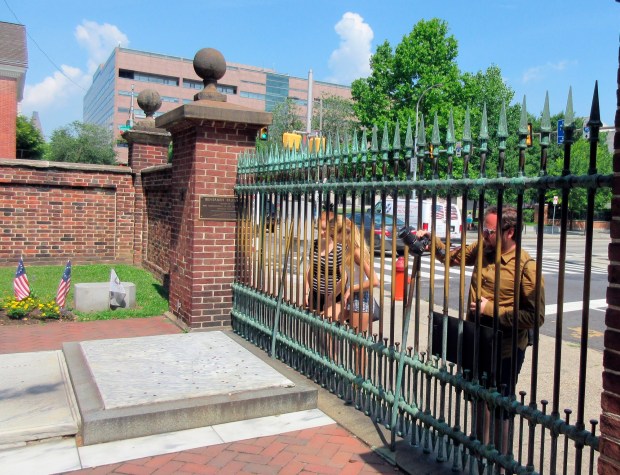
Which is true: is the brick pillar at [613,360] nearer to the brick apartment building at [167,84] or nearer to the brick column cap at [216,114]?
the brick column cap at [216,114]

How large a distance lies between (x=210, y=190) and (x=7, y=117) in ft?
96.1

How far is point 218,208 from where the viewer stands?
6695mm

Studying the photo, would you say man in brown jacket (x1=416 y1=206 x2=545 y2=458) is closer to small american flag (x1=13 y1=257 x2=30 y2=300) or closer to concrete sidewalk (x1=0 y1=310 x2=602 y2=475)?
concrete sidewalk (x1=0 y1=310 x2=602 y2=475)

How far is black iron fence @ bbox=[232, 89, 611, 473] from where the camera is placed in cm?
290

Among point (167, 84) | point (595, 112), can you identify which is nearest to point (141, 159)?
point (595, 112)

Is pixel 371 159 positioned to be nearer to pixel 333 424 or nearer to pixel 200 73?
pixel 333 424

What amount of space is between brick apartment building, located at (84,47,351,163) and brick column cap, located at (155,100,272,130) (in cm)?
7886

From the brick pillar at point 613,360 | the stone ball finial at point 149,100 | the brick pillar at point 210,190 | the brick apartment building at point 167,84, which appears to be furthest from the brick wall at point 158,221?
the brick apartment building at point 167,84

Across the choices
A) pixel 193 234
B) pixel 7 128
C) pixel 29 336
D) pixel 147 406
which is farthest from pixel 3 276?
pixel 7 128

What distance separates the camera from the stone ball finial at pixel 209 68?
6.78 metres

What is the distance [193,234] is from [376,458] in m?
3.65

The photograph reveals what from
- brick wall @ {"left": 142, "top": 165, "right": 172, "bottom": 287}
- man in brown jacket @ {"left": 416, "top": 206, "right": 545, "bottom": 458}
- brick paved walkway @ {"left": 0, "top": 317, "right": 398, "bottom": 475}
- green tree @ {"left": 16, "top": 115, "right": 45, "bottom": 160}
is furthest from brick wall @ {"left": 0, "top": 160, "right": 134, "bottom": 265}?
green tree @ {"left": 16, "top": 115, "right": 45, "bottom": 160}

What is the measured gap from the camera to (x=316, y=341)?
4996 millimetres

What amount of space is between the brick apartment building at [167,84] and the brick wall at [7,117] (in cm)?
5397
